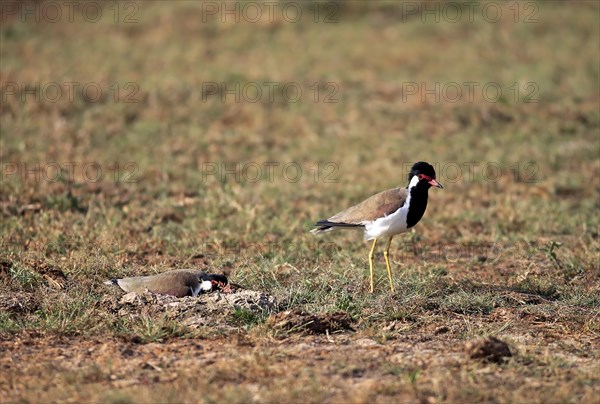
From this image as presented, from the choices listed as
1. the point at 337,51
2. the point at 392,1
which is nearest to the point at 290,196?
the point at 337,51

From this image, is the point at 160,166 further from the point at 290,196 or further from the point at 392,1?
the point at 392,1

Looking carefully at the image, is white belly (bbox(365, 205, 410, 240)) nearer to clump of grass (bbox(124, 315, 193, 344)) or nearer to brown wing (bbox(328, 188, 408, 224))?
brown wing (bbox(328, 188, 408, 224))

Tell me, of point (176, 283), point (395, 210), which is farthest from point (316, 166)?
point (176, 283)

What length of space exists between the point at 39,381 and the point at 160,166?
252 inches

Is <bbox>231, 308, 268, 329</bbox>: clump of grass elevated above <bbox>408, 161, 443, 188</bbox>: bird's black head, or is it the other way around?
<bbox>408, 161, 443, 188</bbox>: bird's black head

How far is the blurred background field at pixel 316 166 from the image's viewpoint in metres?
6.00

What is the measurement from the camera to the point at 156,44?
55.0 ft

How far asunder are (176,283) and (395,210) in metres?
1.90

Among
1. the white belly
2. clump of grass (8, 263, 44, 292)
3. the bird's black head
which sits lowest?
clump of grass (8, 263, 44, 292)

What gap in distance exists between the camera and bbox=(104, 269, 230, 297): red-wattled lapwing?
20.7 ft

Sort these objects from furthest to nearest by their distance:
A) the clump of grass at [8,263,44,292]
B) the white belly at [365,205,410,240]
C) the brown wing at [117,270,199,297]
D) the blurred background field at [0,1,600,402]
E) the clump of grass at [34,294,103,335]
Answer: the white belly at [365,205,410,240], the clump of grass at [8,263,44,292], the brown wing at [117,270,199,297], the blurred background field at [0,1,600,402], the clump of grass at [34,294,103,335]

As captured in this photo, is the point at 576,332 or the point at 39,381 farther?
the point at 576,332

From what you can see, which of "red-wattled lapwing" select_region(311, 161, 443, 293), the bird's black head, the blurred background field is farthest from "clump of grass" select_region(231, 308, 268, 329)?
the bird's black head

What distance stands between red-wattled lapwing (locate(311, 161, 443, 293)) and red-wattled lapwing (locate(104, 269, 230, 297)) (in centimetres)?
126
